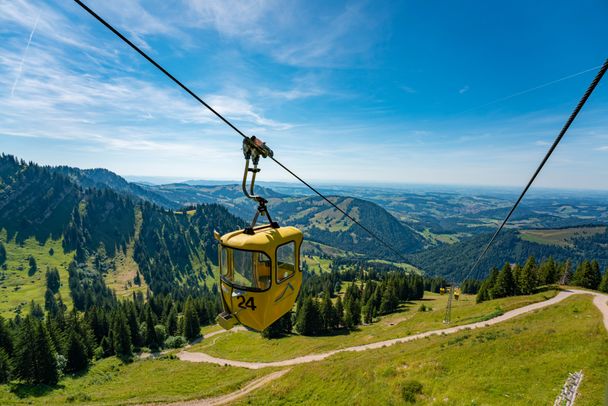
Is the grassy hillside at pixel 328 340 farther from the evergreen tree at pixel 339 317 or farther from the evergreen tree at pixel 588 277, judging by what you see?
the evergreen tree at pixel 588 277

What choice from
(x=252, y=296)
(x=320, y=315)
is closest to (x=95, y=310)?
(x=320, y=315)

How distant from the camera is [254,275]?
1229 cm

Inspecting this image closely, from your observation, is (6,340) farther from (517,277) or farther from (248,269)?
(517,277)

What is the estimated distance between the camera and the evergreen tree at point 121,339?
76875 millimetres

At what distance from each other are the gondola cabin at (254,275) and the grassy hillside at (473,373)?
18203mm

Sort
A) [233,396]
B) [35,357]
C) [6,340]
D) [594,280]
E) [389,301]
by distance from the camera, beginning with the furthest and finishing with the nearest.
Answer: [389,301], [594,280], [6,340], [35,357], [233,396]

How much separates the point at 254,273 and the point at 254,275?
0.09 m

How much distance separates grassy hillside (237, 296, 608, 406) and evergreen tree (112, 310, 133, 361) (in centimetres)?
6405

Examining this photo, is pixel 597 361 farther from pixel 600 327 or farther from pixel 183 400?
pixel 183 400

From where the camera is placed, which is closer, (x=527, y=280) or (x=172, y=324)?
(x=527, y=280)

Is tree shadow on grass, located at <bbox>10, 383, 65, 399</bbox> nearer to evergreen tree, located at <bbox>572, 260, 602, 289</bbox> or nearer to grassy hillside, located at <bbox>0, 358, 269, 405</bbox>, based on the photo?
grassy hillside, located at <bbox>0, 358, 269, 405</bbox>

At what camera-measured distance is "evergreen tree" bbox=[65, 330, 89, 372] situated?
63406mm

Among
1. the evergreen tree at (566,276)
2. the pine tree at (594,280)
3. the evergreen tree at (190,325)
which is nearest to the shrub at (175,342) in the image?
the evergreen tree at (190,325)

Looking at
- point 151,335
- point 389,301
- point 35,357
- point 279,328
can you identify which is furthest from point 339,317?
point 35,357
